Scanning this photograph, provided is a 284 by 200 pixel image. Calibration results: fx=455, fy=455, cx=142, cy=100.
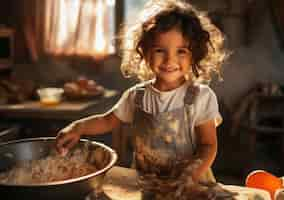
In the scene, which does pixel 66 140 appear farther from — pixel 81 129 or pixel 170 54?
pixel 170 54

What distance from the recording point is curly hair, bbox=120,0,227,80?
4.30ft

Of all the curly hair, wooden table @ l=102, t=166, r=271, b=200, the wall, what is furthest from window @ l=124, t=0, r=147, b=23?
wooden table @ l=102, t=166, r=271, b=200

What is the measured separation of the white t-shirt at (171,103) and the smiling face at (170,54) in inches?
2.8

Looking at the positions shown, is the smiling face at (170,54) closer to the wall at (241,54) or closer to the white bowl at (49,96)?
the white bowl at (49,96)

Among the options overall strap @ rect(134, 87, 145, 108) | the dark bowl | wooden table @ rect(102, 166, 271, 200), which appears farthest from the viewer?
overall strap @ rect(134, 87, 145, 108)

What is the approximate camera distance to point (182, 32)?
129cm

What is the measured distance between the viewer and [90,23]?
348 centimetres

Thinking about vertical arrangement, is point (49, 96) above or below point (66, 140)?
below

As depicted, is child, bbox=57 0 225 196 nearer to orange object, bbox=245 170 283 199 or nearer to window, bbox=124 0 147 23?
orange object, bbox=245 170 283 199

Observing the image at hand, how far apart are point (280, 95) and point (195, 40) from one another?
2.18 metres

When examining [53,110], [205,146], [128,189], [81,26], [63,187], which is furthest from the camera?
[81,26]

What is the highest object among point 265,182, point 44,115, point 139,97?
point 139,97

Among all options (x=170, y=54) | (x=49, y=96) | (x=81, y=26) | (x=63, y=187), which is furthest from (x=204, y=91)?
(x=81, y=26)

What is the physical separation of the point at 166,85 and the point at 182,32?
177 mm
